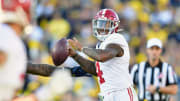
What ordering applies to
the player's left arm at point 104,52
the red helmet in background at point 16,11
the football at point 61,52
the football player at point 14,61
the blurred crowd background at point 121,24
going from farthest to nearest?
the blurred crowd background at point 121,24 → the football at point 61,52 → the player's left arm at point 104,52 → the red helmet in background at point 16,11 → the football player at point 14,61

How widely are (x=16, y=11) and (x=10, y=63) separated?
1.52 feet

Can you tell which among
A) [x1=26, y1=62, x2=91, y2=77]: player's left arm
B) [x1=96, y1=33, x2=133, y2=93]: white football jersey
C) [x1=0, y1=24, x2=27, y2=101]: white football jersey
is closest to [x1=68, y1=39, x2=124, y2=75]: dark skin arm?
[x1=96, y1=33, x2=133, y2=93]: white football jersey

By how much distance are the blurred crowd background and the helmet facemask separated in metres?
4.65

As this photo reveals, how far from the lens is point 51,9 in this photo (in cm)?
1203

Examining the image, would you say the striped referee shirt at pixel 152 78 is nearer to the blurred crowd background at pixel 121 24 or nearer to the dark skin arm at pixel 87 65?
the dark skin arm at pixel 87 65

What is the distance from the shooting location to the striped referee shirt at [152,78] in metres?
8.38

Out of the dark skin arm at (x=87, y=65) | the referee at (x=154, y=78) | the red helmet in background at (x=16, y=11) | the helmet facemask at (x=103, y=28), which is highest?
the red helmet in background at (x=16, y=11)

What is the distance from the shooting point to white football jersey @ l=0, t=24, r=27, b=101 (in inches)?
150

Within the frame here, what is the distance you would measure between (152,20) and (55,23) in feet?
8.94

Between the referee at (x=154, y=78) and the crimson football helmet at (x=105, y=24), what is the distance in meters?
2.30

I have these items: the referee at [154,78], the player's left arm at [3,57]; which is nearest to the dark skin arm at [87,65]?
the referee at [154,78]

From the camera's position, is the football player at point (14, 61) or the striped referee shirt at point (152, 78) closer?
the football player at point (14, 61)

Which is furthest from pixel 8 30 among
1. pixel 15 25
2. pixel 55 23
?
pixel 55 23

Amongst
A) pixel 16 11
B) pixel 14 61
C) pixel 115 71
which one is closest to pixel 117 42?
pixel 115 71
